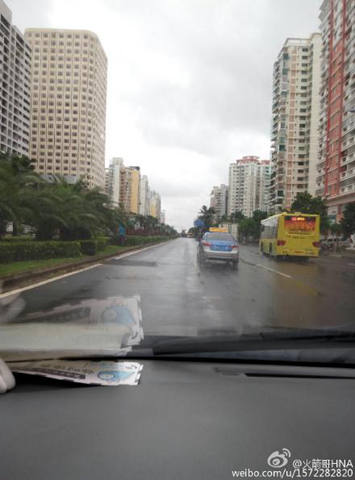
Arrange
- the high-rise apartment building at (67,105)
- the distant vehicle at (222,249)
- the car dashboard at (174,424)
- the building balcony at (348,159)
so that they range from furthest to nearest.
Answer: the high-rise apartment building at (67,105) < the building balcony at (348,159) < the distant vehicle at (222,249) < the car dashboard at (174,424)

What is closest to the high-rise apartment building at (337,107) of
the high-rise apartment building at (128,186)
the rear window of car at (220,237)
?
the rear window of car at (220,237)

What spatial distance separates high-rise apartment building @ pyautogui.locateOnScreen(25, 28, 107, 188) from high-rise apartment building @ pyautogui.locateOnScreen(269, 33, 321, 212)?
75.1 metres

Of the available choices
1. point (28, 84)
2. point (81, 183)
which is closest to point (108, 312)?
point (81, 183)

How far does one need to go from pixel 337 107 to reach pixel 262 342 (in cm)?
7821

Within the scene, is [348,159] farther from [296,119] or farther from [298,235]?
[296,119]

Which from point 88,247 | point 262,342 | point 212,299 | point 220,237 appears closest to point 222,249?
point 220,237

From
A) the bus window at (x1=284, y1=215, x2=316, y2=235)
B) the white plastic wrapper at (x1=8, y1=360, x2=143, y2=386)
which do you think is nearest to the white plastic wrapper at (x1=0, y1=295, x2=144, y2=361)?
the white plastic wrapper at (x1=8, y1=360, x2=143, y2=386)

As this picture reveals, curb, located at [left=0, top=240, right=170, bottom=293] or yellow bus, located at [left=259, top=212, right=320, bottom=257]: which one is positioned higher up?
yellow bus, located at [left=259, top=212, right=320, bottom=257]

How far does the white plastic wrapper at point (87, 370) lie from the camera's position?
2.43 metres

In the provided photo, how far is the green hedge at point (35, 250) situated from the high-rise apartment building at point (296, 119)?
3630 inches

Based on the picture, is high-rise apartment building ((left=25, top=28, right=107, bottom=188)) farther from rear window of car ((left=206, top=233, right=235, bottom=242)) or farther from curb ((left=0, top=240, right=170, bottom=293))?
curb ((left=0, top=240, right=170, bottom=293))

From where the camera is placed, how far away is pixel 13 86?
102 m

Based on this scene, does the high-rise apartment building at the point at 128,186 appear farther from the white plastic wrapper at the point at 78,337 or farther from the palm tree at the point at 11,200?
the white plastic wrapper at the point at 78,337

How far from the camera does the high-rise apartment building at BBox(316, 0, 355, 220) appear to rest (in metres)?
65.4
